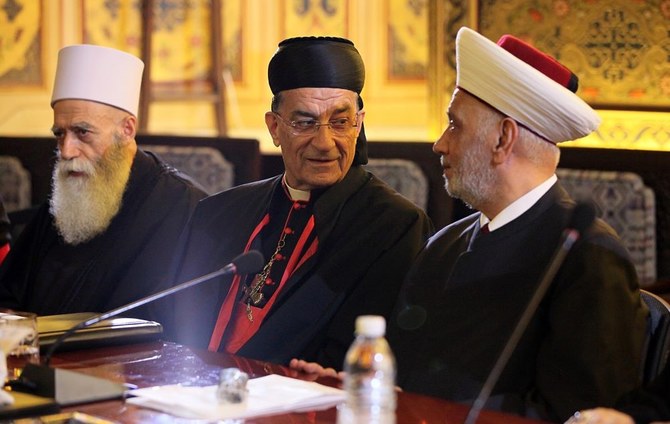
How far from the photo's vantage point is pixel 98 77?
4734 millimetres

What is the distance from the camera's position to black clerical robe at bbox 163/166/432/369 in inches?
142

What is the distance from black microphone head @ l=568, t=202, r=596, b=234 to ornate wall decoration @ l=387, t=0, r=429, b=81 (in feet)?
26.6

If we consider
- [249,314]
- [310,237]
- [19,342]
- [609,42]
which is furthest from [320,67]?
[609,42]

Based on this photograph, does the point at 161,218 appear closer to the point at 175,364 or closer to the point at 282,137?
the point at 282,137

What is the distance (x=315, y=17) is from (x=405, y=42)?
0.94 metres

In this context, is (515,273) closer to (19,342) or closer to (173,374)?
(173,374)

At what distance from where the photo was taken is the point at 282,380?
110 inches

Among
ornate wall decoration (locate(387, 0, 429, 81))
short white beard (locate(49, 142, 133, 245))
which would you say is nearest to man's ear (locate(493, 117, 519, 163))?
short white beard (locate(49, 142, 133, 245))

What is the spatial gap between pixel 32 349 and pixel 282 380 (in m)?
0.69

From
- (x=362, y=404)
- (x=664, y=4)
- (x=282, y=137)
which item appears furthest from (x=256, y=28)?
(x=362, y=404)

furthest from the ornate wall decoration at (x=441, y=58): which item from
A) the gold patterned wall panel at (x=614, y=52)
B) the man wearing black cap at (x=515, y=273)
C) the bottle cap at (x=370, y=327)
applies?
the bottle cap at (x=370, y=327)

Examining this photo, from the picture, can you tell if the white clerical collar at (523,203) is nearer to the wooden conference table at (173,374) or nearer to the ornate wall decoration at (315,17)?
the wooden conference table at (173,374)

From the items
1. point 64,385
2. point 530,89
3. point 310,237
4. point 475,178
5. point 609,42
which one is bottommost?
point 64,385

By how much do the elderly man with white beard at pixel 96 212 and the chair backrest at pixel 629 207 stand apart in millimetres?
1916
